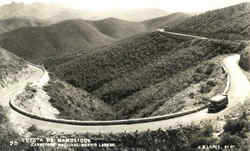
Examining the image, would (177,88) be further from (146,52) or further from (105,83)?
(146,52)

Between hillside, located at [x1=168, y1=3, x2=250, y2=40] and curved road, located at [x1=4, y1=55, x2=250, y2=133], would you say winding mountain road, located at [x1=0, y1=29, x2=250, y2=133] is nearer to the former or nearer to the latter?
curved road, located at [x1=4, y1=55, x2=250, y2=133]

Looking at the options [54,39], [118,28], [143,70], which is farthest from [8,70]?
[118,28]

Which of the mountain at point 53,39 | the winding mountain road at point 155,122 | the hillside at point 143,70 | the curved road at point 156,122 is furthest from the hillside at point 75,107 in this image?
the mountain at point 53,39

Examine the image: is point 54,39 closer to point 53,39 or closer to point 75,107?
point 53,39

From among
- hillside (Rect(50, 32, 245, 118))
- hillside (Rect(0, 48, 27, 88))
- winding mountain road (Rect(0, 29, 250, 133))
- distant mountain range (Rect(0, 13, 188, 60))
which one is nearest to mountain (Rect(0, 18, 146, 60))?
distant mountain range (Rect(0, 13, 188, 60))

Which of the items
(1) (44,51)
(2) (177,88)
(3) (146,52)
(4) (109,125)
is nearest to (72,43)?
(1) (44,51)
